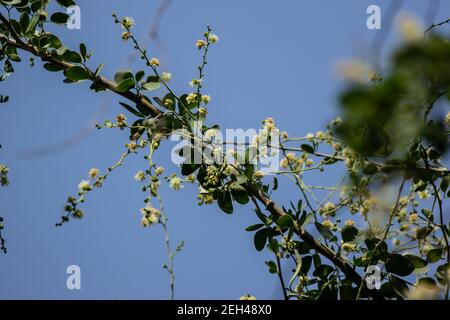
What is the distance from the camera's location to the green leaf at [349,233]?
226 centimetres

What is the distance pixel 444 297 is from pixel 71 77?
5.52 feet

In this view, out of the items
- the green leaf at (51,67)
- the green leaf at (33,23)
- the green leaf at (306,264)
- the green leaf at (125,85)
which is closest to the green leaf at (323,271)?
the green leaf at (306,264)

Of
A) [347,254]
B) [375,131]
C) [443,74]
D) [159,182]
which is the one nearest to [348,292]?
[347,254]

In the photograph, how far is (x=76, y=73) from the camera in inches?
89.3

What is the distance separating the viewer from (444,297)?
172cm

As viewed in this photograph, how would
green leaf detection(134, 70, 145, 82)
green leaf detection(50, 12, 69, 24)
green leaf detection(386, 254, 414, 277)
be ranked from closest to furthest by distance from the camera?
1. green leaf detection(386, 254, 414, 277)
2. green leaf detection(134, 70, 145, 82)
3. green leaf detection(50, 12, 69, 24)

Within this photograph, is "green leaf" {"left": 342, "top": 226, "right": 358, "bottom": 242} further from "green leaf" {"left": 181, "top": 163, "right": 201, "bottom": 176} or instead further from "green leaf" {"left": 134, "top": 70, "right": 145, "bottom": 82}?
"green leaf" {"left": 134, "top": 70, "right": 145, "bottom": 82}

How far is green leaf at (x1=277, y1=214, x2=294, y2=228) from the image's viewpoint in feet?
6.90

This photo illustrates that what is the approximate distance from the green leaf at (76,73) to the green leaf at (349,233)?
4.22 feet

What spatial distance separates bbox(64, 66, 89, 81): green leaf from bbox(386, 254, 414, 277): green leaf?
1.48 m

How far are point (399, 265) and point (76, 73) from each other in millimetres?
1553

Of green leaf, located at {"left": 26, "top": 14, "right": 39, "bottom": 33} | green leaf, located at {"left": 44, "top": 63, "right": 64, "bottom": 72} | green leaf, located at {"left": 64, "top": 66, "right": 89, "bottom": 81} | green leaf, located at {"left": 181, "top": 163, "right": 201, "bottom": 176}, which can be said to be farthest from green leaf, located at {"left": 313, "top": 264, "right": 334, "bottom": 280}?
green leaf, located at {"left": 26, "top": 14, "right": 39, "bottom": 33}

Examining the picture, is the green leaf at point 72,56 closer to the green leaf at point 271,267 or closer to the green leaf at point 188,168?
the green leaf at point 188,168
